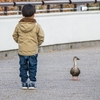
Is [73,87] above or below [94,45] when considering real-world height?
above

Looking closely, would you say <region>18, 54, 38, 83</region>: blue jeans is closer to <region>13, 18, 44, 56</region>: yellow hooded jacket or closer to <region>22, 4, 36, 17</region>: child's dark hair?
<region>13, 18, 44, 56</region>: yellow hooded jacket

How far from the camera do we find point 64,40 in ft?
70.3

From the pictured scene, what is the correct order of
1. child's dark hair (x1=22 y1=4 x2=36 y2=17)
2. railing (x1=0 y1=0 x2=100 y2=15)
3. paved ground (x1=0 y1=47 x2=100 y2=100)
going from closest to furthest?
paved ground (x1=0 y1=47 x2=100 y2=100), child's dark hair (x1=22 y1=4 x2=36 y2=17), railing (x1=0 y1=0 x2=100 y2=15)

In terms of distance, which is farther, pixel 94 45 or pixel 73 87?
pixel 94 45

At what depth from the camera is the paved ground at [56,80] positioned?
36.9 feet

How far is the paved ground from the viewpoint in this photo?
11.2 metres

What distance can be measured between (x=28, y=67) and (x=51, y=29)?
891cm

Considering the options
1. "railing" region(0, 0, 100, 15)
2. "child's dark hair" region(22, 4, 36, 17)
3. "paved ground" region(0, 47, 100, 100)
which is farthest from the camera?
"railing" region(0, 0, 100, 15)

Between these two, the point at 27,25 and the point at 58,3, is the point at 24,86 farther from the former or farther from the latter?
the point at 58,3

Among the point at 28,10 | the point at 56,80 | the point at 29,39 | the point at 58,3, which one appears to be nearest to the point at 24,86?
the point at 29,39

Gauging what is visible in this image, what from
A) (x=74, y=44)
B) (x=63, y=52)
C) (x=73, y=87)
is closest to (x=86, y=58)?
(x=63, y=52)

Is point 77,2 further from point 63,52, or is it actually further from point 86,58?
point 86,58

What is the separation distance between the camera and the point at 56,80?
13.5 metres

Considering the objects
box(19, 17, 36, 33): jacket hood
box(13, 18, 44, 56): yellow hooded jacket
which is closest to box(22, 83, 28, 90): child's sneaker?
box(13, 18, 44, 56): yellow hooded jacket
